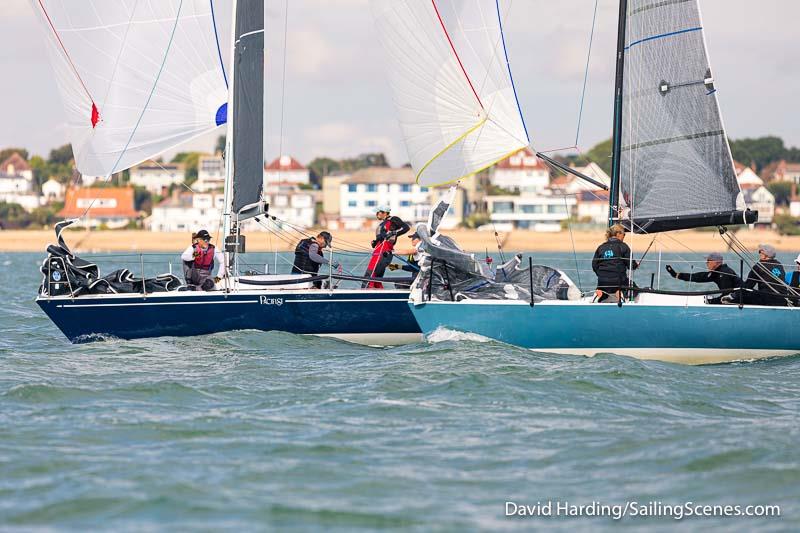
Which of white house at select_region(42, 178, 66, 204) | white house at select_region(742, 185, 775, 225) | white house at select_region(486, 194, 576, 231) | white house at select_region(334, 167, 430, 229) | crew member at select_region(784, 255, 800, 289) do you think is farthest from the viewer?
white house at select_region(42, 178, 66, 204)

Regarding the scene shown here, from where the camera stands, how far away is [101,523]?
728 cm

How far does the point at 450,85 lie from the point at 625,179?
273cm

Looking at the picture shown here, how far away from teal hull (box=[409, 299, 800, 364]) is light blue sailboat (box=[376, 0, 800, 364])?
1 centimetres

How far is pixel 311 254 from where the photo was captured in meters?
15.9

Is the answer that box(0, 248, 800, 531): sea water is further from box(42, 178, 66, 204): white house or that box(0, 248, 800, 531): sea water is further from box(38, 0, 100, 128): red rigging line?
box(42, 178, 66, 204): white house

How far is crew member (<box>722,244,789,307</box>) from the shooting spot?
13.8m

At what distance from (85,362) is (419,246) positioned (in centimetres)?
419

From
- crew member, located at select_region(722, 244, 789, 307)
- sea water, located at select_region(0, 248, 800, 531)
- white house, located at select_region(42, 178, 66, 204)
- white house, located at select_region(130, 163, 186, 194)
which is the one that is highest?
white house, located at select_region(130, 163, 186, 194)

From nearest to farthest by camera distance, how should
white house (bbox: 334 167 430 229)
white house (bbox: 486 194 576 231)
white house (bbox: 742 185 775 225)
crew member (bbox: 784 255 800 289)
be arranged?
crew member (bbox: 784 255 800 289), white house (bbox: 486 194 576 231), white house (bbox: 334 167 430 229), white house (bbox: 742 185 775 225)

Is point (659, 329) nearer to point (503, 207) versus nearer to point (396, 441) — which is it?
point (396, 441)

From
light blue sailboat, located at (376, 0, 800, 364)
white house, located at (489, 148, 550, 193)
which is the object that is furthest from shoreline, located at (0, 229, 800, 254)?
light blue sailboat, located at (376, 0, 800, 364)

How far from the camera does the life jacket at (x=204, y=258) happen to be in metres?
15.9

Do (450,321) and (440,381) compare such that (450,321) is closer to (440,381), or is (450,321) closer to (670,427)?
(440,381)

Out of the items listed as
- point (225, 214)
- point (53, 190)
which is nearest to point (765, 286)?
point (225, 214)
